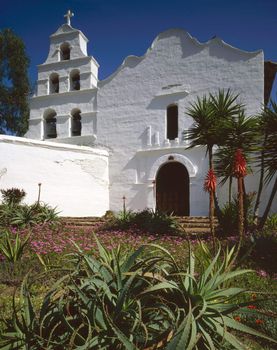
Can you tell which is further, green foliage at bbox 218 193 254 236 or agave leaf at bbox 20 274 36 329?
green foliage at bbox 218 193 254 236

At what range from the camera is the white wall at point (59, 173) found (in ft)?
42.4

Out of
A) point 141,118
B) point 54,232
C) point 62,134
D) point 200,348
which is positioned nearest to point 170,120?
point 141,118

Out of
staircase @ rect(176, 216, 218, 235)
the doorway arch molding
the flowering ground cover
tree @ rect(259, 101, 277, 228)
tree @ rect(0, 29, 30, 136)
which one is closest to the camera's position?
the flowering ground cover

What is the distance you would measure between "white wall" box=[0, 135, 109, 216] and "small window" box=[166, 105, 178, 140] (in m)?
3.59

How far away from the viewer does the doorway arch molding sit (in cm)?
1352

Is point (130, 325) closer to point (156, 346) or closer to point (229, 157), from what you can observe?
point (156, 346)

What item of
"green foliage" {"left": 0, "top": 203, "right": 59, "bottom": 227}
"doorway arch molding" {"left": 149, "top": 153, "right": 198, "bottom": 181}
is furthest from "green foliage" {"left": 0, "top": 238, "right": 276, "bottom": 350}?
"doorway arch molding" {"left": 149, "top": 153, "right": 198, "bottom": 181}

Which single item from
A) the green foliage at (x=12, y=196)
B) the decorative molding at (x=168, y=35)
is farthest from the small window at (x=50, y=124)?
the green foliage at (x=12, y=196)

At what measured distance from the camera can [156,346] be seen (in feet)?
6.72

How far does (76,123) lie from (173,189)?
22.7ft

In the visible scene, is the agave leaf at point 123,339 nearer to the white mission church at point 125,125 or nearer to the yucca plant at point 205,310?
the yucca plant at point 205,310

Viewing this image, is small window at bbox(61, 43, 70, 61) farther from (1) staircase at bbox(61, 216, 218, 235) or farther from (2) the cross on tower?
(1) staircase at bbox(61, 216, 218, 235)

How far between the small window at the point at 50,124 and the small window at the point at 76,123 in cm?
114

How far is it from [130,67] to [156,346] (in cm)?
1545
